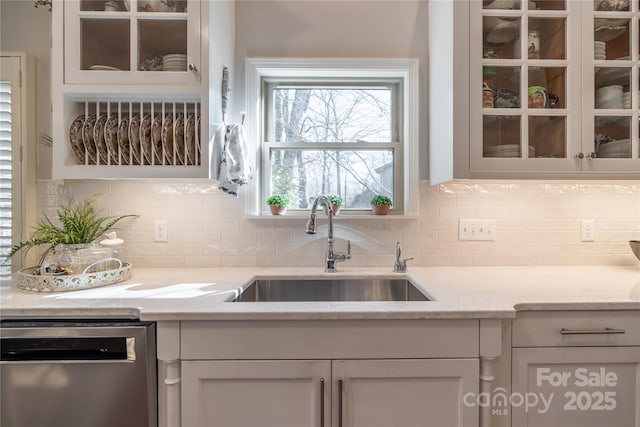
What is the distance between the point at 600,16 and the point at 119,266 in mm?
2331

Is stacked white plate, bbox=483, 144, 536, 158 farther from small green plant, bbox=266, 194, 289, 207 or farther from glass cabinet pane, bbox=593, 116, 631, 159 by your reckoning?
small green plant, bbox=266, 194, 289, 207

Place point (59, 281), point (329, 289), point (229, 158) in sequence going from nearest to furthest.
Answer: point (59, 281) → point (229, 158) → point (329, 289)

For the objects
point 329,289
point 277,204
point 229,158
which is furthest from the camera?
point 277,204

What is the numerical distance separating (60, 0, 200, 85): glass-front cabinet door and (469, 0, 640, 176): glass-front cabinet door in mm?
1191

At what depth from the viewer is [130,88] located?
1.41 m

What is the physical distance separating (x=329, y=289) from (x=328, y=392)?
604 millimetres

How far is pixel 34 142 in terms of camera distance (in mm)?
1703

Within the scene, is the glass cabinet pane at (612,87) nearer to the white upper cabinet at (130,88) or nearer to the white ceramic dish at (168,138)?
the white upper cabinet at (130,88)

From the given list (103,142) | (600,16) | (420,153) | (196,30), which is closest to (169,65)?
(196,30)

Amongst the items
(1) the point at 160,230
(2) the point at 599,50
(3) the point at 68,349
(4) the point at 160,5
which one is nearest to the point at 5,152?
(1) the point at 160,230

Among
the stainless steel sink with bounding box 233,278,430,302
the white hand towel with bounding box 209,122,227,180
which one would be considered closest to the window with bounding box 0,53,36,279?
the white hand towel with bounding box 209,122,227,180

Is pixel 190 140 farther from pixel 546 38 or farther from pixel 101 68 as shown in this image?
pixel 546 38

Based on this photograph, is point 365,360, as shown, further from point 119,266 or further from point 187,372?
point 119,266

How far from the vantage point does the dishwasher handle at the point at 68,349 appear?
1073 millimetres
